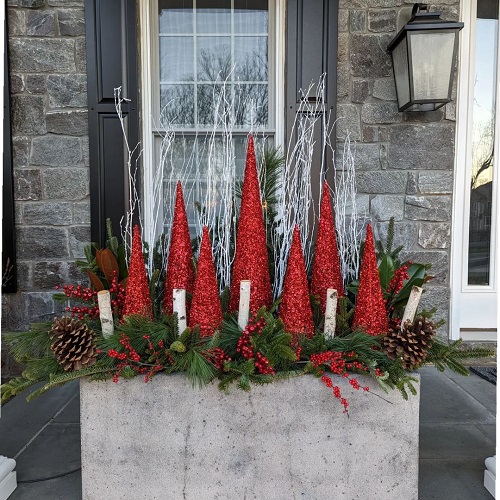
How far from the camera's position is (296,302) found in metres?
1.65

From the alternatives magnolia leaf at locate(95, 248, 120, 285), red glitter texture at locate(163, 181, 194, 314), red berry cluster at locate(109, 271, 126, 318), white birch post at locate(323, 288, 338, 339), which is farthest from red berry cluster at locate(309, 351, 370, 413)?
magnolia leaf at locate(95, 248, 120, 285)

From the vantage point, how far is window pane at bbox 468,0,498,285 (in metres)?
3.18

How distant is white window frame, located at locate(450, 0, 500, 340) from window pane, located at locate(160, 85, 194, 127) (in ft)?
6.28

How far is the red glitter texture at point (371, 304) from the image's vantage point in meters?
1.65

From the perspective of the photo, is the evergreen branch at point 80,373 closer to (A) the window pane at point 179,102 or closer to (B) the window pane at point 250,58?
(A) the window pane at point 179,102

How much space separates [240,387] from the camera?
1467mm

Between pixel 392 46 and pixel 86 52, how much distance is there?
6.73ft

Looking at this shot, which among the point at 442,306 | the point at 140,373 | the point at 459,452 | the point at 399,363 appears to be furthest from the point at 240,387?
the point at 442,306

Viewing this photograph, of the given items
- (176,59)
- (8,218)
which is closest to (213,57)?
(176,59)

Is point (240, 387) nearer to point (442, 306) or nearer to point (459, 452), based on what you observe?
point (459, 452)

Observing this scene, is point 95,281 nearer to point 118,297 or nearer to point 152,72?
point 118,297

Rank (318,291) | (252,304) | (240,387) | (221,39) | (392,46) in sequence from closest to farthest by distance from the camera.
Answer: (240,387)
(252,304)
(318,291)
(392,46)
(221,39)

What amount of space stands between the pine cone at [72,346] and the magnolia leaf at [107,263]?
36 centimetres

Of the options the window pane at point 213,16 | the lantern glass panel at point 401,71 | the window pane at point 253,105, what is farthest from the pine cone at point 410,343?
the window pane at point 213,16
